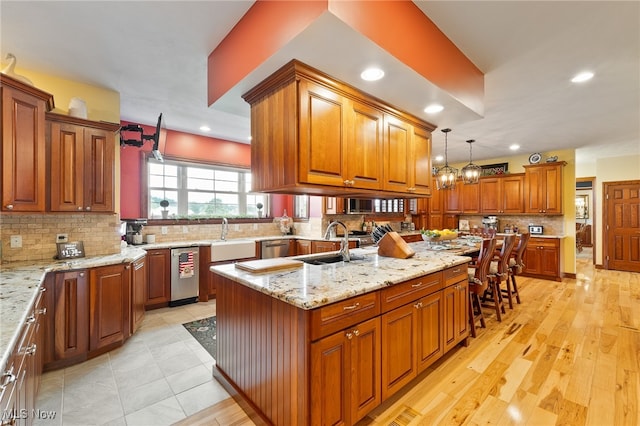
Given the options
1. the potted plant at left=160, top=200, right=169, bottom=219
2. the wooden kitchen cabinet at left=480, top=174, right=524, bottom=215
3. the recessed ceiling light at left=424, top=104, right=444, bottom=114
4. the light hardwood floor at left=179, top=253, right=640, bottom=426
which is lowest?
the light hardwood floor at left=179, top=253, right=640, bottom=426

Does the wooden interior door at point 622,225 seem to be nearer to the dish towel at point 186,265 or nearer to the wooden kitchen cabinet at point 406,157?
the wooden kitchen cabinet at point 406,157

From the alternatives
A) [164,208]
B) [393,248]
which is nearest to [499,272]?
[393,248]

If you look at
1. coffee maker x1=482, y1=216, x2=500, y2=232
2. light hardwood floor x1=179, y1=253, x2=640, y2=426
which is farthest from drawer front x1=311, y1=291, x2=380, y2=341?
coffee maker x1=482, y1=216, x2=500, y2=232

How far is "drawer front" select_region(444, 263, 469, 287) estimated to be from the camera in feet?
7.93

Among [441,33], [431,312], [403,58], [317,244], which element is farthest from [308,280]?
[317,244]

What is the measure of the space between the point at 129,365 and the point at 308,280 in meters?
1.89

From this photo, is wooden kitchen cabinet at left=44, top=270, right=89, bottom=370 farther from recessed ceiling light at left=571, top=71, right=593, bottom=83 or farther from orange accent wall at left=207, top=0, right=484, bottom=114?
recessed ceiling light at left=571, top=71, right=593, bottom=83

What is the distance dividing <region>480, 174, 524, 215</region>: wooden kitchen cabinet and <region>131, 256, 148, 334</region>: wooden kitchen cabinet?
677 cm

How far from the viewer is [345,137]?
216 centimetres

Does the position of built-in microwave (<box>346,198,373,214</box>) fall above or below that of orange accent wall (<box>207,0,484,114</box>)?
below

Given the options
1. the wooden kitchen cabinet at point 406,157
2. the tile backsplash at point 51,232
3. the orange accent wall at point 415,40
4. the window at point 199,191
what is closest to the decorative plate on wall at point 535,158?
the wooden kitchen cabinet at point 406,157

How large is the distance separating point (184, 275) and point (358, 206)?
3348 mm

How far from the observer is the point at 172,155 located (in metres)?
4.49

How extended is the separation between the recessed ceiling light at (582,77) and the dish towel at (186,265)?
15.9 feet
